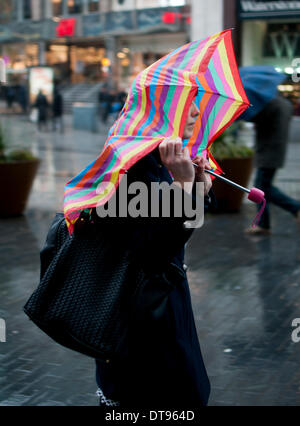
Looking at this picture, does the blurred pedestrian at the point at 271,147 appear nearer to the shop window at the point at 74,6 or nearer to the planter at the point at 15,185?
the planter at the point at 15,185

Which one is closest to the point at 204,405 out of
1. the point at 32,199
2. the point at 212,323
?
the point at 212,323

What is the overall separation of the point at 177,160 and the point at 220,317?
302 centimetres

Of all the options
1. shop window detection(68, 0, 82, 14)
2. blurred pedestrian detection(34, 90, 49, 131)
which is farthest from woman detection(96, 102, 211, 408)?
shop window detection(68, 0, 82, 14)

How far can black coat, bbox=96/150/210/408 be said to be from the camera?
7.72 feet

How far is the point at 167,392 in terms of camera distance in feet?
8.29

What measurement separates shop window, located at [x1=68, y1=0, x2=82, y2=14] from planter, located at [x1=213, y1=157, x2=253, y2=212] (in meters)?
34.6

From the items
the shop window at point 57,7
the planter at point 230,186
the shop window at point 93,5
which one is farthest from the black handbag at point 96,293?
the shop window at point 57,7

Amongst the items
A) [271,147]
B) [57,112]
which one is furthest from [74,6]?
[271,147]

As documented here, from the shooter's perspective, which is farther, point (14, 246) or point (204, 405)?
point (14, 246)

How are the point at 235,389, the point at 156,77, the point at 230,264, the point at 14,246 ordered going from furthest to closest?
the point at 14,246 < the point at 230,264 < the point at 235,389 < the point at 156,77

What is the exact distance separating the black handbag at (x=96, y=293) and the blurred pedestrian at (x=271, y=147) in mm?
5525

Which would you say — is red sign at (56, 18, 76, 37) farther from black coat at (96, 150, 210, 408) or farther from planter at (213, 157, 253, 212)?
black coat at (96, 150, 210, 408)

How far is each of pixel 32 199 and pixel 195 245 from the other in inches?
151
